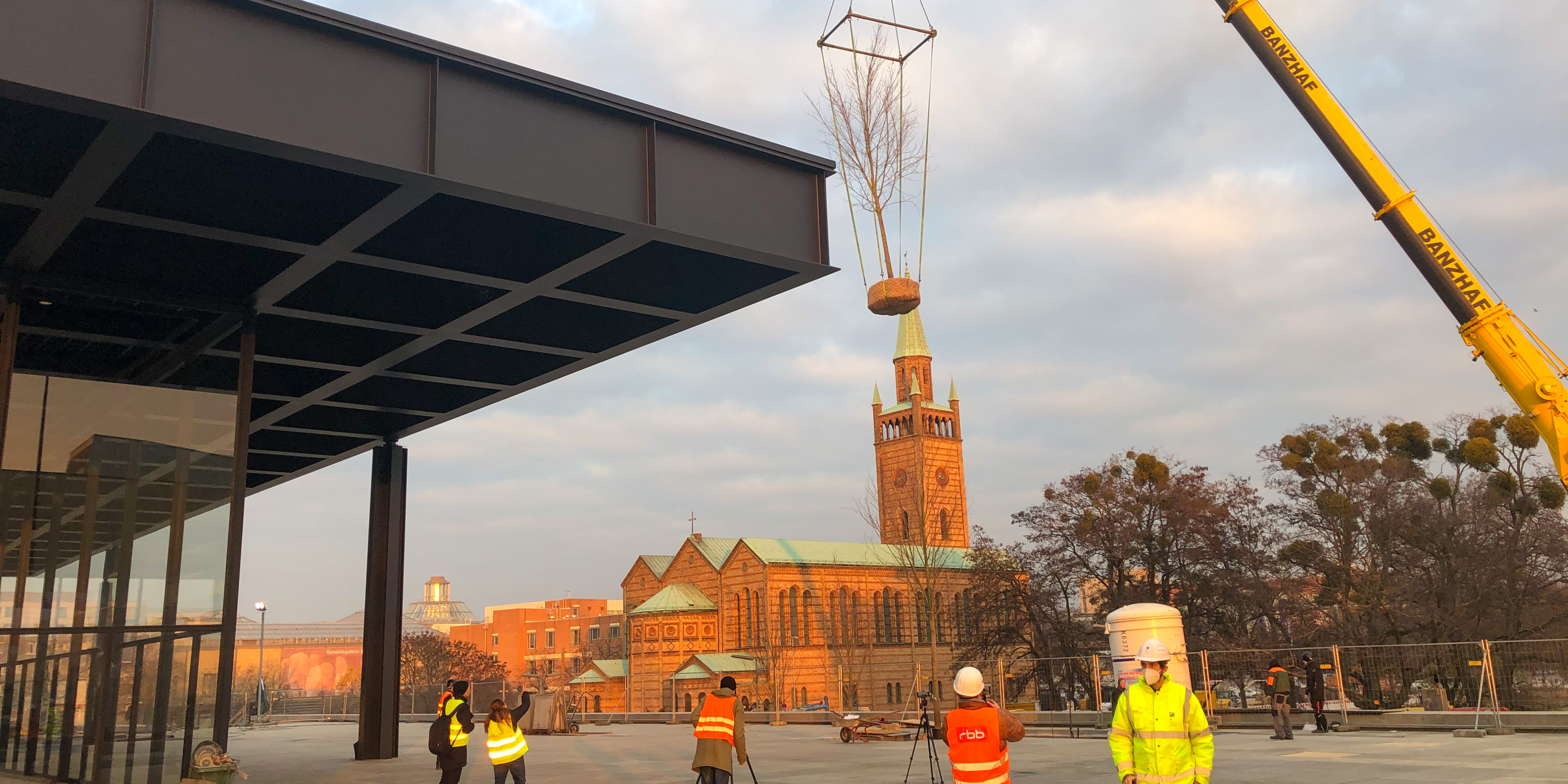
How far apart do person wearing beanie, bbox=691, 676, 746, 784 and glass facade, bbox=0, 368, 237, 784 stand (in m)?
5.87

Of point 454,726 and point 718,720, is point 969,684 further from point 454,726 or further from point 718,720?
point 454,726

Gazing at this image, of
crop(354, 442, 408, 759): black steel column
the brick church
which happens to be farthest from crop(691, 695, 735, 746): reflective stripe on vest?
the brick church

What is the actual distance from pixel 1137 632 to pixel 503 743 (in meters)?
10.6

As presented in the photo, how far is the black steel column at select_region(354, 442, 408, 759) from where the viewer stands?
20891mm

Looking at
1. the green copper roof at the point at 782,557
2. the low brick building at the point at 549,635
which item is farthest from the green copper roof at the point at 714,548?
the low brick building at the point at 549,635

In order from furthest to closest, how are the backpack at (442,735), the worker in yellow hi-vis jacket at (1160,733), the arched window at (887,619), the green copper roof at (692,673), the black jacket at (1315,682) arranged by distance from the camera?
1. the arched window at (887,619)
2. the green copper roof at (692,673)
3. the black jacket at (1315,682)
4. the backpack at (442,735)
5. the worker in yellow hi-vis jacket at (1160,733)

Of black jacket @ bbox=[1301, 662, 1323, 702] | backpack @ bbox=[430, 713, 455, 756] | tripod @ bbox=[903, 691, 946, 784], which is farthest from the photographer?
black jacket @ bbox=[1301, 662, 1323, 702]

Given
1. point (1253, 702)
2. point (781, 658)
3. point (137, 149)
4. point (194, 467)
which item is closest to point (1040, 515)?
point (1253, 702)

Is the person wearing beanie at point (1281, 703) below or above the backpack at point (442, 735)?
below

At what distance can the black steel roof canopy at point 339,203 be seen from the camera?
27.7ft

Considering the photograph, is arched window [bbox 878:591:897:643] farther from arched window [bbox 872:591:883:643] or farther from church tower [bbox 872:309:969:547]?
church tower [bbox 872:309:969:547]

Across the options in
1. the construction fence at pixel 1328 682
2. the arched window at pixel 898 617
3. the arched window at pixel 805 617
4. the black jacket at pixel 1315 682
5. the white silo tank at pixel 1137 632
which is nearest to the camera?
the white silo tank at pixel 1137 632

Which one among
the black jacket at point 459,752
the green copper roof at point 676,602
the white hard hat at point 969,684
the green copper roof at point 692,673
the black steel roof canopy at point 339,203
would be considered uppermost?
the black steel roof canopy at point 339,203

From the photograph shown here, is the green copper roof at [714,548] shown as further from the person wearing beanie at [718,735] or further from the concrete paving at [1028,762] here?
the person wearing beanie at [718,735]
